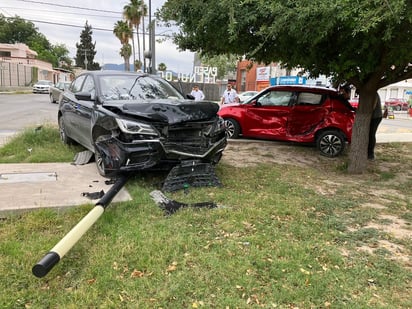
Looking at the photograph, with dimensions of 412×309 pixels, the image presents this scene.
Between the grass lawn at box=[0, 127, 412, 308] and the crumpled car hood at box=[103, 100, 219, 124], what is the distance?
1045 mm

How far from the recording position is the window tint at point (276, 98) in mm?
9191

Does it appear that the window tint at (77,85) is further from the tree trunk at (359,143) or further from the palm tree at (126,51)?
the palm tree at (126,51)

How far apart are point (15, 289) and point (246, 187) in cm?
359

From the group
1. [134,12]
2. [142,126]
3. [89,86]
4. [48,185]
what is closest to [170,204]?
[142,126]

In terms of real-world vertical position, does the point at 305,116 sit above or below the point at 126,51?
below

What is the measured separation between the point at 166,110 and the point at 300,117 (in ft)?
16.3

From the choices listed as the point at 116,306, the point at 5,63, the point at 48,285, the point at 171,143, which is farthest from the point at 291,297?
the point at 5,63

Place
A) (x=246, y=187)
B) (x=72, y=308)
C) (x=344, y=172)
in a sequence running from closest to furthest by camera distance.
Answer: (x=72, y=308) → (x=246, y=187) → (x=344, y=172)

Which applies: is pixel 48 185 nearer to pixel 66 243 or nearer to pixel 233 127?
pixel 66 243

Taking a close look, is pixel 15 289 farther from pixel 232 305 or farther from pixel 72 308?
pixel 232 305

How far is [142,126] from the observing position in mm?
4855

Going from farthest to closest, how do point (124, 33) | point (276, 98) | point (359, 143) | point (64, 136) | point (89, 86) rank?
point (124, 33)
point (276, 98)
point (64, 136)
point (359, 143)
point (89, 86)

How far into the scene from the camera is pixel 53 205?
13.9 ft

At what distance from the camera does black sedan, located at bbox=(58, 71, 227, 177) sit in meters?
4.87
